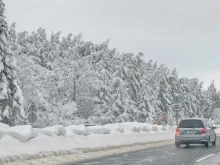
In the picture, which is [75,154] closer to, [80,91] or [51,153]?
[51,153]

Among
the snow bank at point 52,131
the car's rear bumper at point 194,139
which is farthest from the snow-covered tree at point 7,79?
the car's rear bumper at point 194,139

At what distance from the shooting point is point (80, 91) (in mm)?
55969

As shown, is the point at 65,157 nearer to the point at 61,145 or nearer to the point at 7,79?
the point at 61,145

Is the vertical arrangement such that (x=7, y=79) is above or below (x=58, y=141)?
above

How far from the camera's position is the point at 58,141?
18391 mm

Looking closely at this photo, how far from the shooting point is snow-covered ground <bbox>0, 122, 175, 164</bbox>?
14.8 meters

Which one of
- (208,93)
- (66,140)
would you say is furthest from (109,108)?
(208,93)

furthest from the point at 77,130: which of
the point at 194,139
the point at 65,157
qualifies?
the point at 194,139

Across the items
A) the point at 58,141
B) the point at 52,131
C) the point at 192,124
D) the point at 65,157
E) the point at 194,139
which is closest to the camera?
the point at 65,157

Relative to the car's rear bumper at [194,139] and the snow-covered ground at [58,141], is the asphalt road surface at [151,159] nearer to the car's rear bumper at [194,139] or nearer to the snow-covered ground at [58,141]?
the snow-covered ground at [58,141]

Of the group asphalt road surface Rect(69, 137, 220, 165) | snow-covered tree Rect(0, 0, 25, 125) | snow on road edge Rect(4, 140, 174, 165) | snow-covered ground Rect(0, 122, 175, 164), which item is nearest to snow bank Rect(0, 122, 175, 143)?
snow-covered ground Rect(0, 122, 175, 164)

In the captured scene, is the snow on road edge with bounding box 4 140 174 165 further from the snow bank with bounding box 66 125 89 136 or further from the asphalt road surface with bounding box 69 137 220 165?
the snow bank with bounding box 66 125 89 136

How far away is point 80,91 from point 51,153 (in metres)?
39.6

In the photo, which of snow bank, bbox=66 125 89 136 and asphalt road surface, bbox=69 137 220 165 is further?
snow bank, bbox=66 125 89 136
